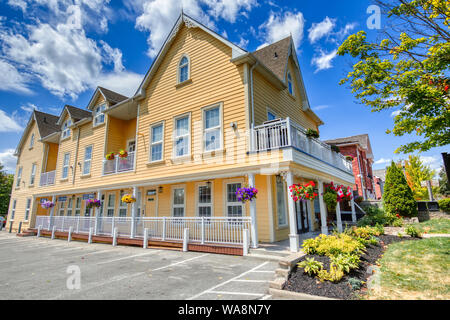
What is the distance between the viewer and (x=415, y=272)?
16.8ft

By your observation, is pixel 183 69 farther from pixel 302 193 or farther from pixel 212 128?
pixel 302 193

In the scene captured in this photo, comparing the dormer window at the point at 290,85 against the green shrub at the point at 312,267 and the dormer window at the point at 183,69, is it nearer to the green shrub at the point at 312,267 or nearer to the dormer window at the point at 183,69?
the dormer window at the point at 183,69

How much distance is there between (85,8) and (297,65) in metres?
11.8

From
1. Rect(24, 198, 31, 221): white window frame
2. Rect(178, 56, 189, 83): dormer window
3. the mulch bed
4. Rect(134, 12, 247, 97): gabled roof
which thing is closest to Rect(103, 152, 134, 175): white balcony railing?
Rect(134, 12, 247, 97): gabled roof

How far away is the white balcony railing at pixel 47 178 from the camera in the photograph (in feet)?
62.7

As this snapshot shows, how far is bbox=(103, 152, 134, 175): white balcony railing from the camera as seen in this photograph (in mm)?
13414

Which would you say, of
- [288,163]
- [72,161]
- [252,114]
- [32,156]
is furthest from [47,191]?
[288,163]

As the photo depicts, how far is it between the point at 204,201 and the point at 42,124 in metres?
21.8

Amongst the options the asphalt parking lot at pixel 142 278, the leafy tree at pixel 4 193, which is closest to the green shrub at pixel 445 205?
the asphalt parking lot at pixel 142 278

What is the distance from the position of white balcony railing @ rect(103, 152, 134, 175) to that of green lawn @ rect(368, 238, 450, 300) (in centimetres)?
1228

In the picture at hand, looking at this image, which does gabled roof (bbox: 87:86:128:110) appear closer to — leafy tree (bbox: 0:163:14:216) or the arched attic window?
the arched attic window

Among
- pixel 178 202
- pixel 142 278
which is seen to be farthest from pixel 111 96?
pixel 142 278

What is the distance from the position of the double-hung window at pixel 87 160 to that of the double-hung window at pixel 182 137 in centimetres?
882
